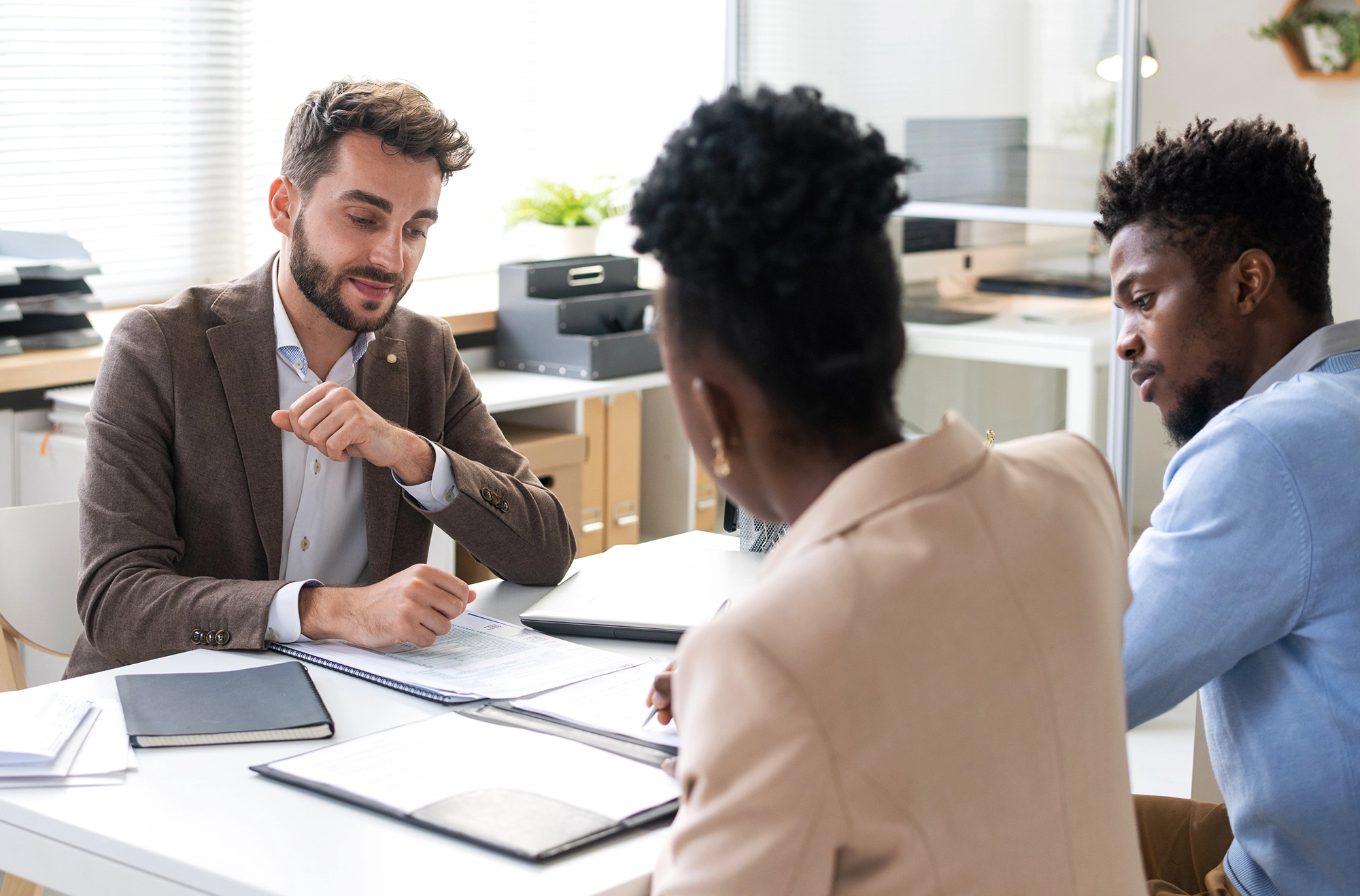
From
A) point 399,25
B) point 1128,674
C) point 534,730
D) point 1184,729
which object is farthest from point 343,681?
point 399,25

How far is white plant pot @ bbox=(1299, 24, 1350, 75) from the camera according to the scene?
3.89 metres

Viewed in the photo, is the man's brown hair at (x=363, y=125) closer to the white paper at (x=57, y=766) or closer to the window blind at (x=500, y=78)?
the white paper at (x=57, y=766)

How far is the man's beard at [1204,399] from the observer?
5.07 ft

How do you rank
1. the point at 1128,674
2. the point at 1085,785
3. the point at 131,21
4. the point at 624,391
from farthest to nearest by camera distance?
the point at 624,391 < the point at 131,21 < the point at 1128,674 < the point at 1085,785

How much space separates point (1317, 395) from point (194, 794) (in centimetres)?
110

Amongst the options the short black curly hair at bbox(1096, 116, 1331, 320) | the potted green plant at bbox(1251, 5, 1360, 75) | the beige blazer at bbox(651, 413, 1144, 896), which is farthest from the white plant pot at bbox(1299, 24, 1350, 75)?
the beige blazer at bbox(651, 413, 1144, 896)

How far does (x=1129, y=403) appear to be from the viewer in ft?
10.7

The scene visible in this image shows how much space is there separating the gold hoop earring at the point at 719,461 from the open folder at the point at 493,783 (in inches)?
14.6

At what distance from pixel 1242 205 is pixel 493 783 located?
1.03m

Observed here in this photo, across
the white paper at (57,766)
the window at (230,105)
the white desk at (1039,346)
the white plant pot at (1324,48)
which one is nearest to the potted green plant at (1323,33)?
the white plant pot at (1324,48)

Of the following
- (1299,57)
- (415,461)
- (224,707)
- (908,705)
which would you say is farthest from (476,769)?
(1299,57)

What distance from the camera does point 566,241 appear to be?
4.26m

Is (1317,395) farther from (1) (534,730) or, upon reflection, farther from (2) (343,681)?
(2) (343,681)

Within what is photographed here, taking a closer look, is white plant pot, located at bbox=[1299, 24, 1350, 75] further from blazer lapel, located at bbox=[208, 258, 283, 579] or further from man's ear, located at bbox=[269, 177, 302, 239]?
blazer lapel, located at bbox=[208, 258, 283, 579]
